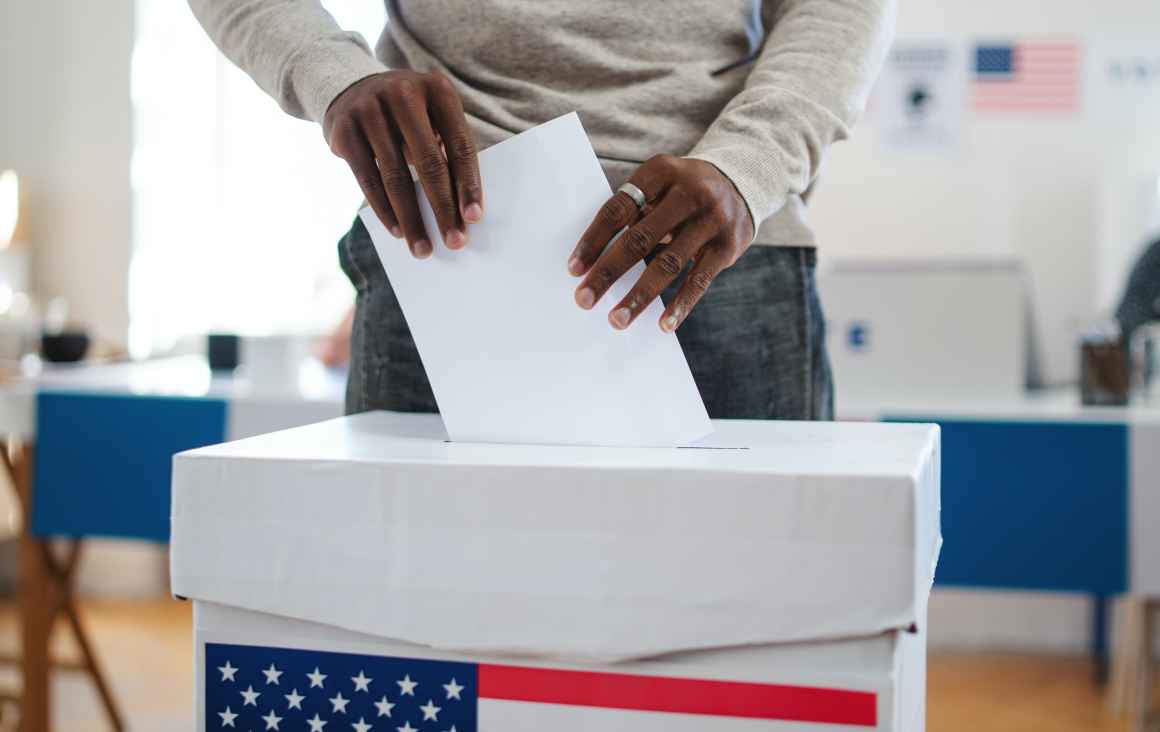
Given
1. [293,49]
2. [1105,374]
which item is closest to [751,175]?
[293,49]

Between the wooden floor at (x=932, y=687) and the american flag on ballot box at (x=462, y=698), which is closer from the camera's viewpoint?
the american flag on ballot box at (x=462, y=698)

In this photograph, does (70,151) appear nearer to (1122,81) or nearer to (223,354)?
(223,354)

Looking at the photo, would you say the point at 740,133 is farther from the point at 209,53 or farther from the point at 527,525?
the point at 209,53

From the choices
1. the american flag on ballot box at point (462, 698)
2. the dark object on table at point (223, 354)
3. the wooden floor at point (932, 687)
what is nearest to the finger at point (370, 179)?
the american flag on ballot box at point (462, 698)

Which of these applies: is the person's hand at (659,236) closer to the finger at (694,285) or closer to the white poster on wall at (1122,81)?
the finger at (694,285)

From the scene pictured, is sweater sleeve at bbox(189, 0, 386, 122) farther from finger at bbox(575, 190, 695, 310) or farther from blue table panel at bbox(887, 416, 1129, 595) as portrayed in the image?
blue table panel at bbox(887, 416, 1129, 595)

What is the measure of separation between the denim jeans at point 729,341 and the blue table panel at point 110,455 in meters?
1.30

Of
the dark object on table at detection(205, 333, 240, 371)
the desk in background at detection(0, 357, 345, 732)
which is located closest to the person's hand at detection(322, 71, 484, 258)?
the desk in background at detection(0, 357, 345, 732)

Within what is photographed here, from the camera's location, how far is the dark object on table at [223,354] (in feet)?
8.34

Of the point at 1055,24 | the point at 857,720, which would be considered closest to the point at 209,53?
the point at 1055,24

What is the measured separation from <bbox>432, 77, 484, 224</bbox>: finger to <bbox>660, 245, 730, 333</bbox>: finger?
118 mm

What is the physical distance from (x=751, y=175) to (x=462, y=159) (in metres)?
0.18

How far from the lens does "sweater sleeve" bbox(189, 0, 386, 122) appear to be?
74cm

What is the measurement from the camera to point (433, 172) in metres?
0.66
